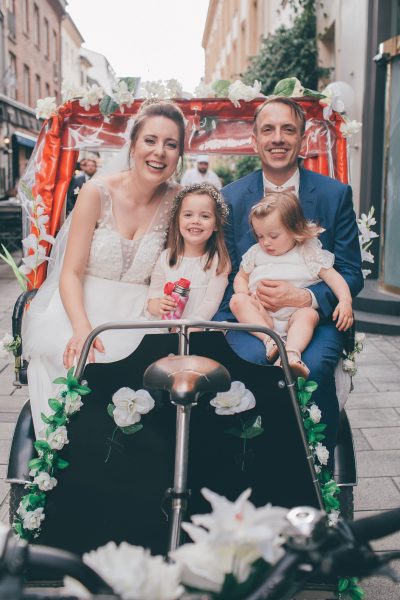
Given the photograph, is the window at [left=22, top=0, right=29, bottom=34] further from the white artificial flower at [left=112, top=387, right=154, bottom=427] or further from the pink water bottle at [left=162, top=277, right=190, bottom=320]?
the white artificial flower at [left=112, top=387, right=154, bottom=427]

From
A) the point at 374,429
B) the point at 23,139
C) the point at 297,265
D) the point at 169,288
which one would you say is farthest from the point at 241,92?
the point at 23,139

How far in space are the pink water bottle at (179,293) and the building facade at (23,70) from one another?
1698cm

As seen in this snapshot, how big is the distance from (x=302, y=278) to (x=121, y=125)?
1642 mm

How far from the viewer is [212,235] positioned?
3.30 meters

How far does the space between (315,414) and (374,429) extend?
2.52 metres

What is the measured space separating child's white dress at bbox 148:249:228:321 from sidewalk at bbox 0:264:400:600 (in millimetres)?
1341

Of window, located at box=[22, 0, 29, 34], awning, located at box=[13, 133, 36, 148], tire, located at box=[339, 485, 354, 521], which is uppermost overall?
window, located at box=[22, 0, 29, 34]

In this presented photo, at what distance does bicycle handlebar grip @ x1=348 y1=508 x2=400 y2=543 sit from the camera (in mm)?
1166

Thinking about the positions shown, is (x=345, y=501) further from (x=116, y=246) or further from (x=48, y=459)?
(x=116, y=246)

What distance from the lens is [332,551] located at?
3.62 feet

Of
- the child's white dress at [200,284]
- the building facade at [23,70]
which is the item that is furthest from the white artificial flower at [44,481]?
the building facade at [23,70]

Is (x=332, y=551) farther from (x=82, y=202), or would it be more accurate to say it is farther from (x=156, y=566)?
(x=82, y=202)

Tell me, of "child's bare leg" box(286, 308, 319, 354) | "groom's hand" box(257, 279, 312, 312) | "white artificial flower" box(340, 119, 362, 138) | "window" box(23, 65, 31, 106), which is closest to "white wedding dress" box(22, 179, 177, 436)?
"groom's hand" box(257, 279, 312, 312)

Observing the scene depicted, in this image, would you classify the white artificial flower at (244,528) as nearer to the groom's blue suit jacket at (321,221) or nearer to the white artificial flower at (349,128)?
the groom's blue suit jacket at (321,221)
